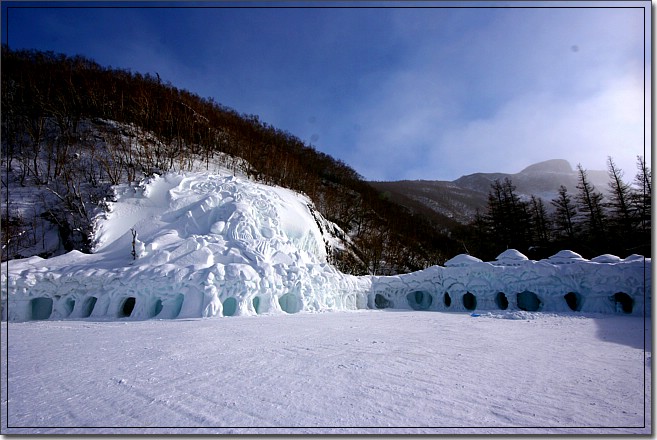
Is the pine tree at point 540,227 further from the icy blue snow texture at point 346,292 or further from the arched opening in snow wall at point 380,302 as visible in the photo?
the arched opening in snow wall at point 380,302

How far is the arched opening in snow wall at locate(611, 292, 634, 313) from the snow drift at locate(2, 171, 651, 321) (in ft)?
0.13

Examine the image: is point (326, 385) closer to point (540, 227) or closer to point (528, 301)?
point (528, 301)

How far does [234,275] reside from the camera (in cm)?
1016

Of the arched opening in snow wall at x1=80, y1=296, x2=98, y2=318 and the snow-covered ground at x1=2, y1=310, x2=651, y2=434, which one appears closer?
the snow-covered ground at x1=2, y1=310, x2=651, y2=434

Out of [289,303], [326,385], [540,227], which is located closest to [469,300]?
[289,303]

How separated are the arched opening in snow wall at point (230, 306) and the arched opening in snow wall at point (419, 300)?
9.65m

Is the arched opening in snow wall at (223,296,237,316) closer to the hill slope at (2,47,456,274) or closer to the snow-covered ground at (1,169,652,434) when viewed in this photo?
the snow-covered ground at (1,169,652,434)

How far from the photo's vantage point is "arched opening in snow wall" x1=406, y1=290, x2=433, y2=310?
15.9 m

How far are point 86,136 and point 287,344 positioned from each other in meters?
26.6

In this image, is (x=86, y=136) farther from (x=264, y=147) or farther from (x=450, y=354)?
(x=450, y=354)

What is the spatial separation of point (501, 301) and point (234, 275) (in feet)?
41.7

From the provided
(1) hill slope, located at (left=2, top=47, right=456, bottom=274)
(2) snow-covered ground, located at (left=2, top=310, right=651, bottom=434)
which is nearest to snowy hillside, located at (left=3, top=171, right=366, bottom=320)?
(1) hill slope, located at (left=2, top=47, right=456, bottom=274)

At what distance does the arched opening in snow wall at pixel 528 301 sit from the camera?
13.8 m

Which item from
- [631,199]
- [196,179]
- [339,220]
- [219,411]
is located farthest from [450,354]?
[339,220]
